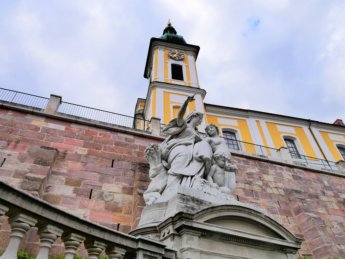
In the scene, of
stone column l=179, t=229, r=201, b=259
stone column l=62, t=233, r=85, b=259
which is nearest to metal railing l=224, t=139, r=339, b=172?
stone column l=179, t=229, r=201, b=259

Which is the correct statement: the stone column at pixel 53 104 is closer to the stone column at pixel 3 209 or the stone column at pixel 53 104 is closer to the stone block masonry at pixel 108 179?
the stone block masonry at pixel 108 179

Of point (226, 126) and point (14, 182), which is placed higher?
point (226, 126)

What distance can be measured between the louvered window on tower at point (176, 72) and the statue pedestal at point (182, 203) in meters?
19.3

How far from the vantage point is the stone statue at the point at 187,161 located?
16.9 feet

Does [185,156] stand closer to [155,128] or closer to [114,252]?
[114,252]

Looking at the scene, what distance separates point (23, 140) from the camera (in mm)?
8039

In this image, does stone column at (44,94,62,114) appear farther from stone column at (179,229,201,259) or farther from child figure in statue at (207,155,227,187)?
stone column at (179,229,201,259)

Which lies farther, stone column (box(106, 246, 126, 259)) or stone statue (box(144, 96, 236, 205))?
stone statue (box(144, 96, 236, 205))

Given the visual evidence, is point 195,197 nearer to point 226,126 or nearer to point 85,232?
point 85,232

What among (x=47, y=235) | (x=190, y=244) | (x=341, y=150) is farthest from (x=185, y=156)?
(x=341, y=150)

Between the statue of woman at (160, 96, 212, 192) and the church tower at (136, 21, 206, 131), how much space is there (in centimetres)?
1126

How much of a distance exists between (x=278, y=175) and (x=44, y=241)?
407 inches

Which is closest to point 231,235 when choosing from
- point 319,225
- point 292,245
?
point 292,245

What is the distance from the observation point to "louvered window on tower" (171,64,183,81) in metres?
23.4
